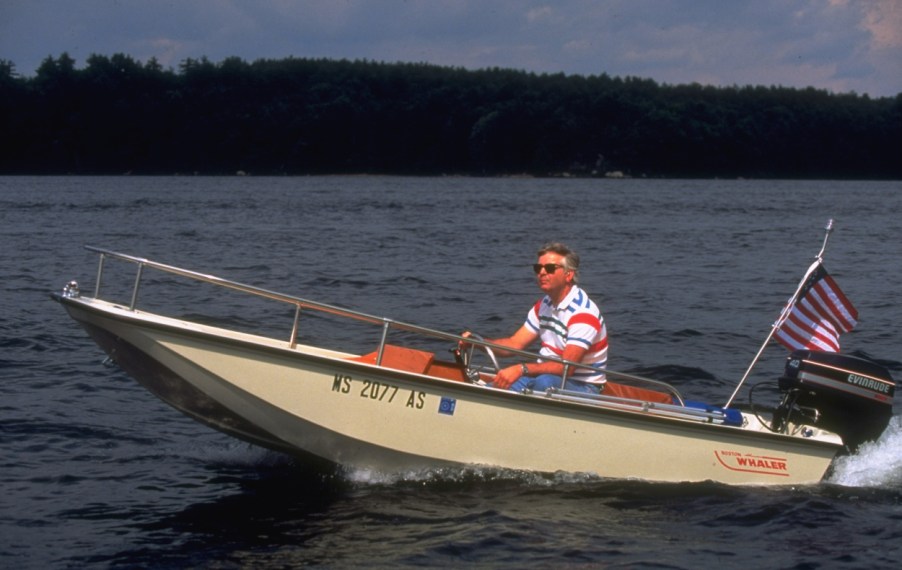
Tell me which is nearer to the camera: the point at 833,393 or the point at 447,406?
the point at 447,406

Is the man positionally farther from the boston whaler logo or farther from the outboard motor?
the outboard motor

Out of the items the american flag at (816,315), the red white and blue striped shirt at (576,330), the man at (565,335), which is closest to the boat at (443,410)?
the man at (565,335)

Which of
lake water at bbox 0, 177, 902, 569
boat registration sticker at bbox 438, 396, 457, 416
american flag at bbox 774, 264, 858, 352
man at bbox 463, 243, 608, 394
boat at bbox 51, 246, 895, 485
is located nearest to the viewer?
lake water at bbox 0, 177, 902, 569

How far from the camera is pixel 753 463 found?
9.76m

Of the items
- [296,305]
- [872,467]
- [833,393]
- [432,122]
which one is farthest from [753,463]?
[432,122]

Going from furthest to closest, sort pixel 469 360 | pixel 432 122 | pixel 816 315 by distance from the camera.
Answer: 1. pixel 432 122
2. pixel 816 315
3. pixel 469 360

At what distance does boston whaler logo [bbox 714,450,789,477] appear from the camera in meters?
9.71

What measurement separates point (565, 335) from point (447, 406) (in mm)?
1231

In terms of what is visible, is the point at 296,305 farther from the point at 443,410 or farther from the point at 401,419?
the point at 443,410

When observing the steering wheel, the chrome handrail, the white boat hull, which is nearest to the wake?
the white boat hull

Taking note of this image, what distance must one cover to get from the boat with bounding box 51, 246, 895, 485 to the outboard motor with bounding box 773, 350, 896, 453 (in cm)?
1

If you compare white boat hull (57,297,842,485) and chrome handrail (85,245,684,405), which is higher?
chrome handrail (85,245,684,405)

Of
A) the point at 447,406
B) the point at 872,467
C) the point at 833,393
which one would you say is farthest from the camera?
the point at 872,467

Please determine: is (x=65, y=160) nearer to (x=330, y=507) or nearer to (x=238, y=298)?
(x=238, y=298)
